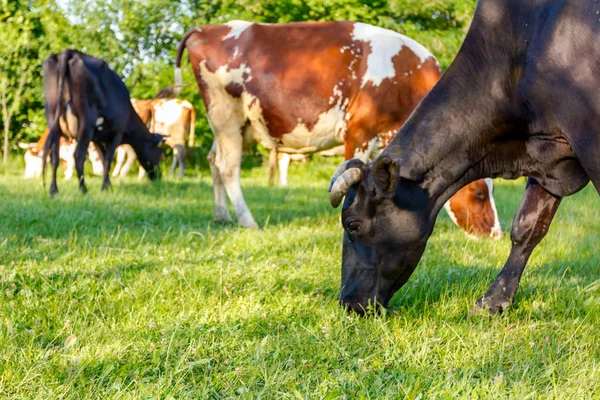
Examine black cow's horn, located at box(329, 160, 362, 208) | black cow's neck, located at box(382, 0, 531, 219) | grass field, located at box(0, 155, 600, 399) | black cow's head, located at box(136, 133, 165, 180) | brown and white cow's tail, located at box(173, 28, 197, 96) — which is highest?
brown and white cow's tail, located at box(173, 28, 197, 96)

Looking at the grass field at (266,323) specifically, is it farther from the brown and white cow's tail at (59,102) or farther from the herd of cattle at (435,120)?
the brown and white cow's tail at (59,102)

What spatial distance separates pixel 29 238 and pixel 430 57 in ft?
13.9

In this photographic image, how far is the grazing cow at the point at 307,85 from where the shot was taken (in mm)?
6902

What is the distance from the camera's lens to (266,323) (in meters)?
3.44

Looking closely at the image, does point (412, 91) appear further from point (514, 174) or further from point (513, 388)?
point (513, 388)

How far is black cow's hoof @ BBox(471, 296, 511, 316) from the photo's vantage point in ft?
12.6

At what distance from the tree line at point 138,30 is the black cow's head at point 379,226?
18.0m

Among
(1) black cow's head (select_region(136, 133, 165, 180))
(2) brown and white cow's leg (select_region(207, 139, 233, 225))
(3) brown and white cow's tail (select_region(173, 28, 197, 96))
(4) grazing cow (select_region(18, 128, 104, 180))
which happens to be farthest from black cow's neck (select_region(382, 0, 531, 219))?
(4) grazing cow (select_region(18, 128, 104, 180))

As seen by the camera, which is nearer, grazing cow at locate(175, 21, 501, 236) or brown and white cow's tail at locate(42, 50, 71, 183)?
grazing cow at locate(175, 21, 501, 236)

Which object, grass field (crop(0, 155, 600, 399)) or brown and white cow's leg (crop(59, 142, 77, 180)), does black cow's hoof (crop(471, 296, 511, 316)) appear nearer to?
grass field (crop(0, 155, 600, 399))

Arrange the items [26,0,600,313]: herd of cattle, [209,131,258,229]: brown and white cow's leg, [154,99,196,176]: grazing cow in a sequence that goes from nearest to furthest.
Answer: [26,0,600,313]: herd of cattle → [209,131,258,229]: brown and white cow's leg → [154,99,196,176]: grazing cow

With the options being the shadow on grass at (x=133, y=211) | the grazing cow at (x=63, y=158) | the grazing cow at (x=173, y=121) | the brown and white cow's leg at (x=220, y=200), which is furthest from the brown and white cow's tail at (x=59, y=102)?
the grazing cow at (x=173, y=121)

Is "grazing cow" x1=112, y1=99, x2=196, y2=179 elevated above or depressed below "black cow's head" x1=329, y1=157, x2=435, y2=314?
above

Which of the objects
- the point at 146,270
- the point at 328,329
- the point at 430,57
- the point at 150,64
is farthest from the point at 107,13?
the point at 328,329
